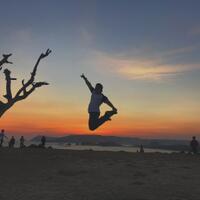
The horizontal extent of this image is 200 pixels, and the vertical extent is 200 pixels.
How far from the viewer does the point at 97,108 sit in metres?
16.3

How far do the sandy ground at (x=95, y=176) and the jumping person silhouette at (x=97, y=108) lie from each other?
3.14 m

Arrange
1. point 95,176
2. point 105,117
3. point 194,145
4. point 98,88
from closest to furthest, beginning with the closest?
point 98,88 < point 105,117 < point 95,176 < point 194,145

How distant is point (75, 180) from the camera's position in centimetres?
2131

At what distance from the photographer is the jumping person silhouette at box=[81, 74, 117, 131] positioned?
1622 cm

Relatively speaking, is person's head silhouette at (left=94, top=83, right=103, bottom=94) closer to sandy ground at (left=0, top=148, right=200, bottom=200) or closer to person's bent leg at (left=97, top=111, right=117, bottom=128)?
person's bent leg at (left=97, top=111, right=117, bottom=128)

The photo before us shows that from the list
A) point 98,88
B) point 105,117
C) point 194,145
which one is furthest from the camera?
point 194,145

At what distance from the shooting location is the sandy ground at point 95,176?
1822 cm

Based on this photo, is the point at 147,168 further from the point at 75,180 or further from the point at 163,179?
the point at 75,180

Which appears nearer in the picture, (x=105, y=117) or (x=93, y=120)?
(x=93, y=120)

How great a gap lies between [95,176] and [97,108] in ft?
23.5

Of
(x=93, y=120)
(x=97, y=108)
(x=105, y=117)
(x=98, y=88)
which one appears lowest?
(x=93, y=120)

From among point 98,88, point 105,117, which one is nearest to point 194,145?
point 105,117

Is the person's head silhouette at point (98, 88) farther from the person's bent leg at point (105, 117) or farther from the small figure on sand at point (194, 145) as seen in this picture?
the small figure on sand at point (194, 145)

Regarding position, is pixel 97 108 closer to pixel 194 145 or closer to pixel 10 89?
pixel 10 89
